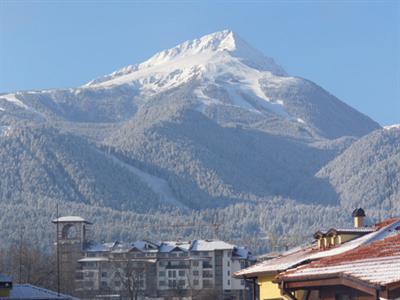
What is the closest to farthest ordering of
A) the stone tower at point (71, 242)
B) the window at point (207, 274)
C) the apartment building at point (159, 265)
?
the apartment building at point (159, 265) → the window at point (207, 274) → the stone tower at point (71, 242)

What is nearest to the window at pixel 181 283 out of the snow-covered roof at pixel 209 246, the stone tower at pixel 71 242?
the snow-covered roof at pixel 209 246

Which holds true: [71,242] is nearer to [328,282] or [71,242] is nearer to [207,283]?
[207,283]

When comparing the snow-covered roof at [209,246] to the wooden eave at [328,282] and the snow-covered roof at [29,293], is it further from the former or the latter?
the wooden eave at [328,282]

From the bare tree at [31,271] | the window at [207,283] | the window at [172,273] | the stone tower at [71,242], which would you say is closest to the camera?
the bare tree at [31,271]

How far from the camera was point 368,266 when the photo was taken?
43.6ft

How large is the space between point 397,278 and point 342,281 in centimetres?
100

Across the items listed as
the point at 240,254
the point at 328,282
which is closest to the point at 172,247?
the point at 240,254

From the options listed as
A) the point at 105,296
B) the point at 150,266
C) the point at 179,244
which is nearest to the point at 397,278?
the point at 105,296

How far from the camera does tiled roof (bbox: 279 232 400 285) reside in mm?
12750

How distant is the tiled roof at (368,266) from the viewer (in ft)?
41.8

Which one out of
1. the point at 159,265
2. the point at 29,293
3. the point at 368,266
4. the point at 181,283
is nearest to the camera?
the point at 368,266

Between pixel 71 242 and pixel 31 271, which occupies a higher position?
pixel 71 242

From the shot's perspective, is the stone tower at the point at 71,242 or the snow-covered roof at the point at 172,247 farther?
the snow-covered roof at the point at 172,247

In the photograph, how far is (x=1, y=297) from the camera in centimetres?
4159
